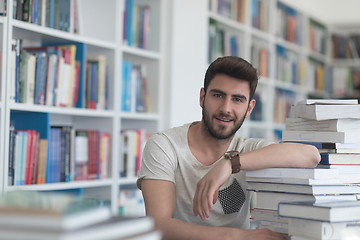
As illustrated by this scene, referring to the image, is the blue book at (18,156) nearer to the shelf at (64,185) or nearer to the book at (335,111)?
the shelf at (64,185)

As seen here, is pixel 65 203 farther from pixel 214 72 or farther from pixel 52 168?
pixel 52 168

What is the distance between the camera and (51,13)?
2.88 meters

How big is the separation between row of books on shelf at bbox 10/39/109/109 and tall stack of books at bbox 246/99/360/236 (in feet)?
4.90

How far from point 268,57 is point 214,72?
10.8 feet

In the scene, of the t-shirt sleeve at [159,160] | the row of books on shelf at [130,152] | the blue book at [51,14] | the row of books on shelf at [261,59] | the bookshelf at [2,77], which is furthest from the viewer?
the row of books on shelf at [261,59]

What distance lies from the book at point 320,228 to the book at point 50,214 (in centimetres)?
58

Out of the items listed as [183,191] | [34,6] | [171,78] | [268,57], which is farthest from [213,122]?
[268,57]

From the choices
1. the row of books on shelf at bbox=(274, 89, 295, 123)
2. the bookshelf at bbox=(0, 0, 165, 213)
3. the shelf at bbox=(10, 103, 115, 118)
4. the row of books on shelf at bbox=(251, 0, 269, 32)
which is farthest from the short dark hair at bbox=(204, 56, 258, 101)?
the row of books on shelf at bbox=(274, 89, 295, 123)

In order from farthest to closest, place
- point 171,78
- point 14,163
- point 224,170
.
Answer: point 171,78
point 14,163
point 224,170

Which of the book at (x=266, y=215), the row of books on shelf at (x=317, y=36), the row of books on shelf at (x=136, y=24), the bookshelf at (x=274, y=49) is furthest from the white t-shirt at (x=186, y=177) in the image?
the row of books on shelf at (x=317, y=36)

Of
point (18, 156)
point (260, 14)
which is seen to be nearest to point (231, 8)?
point (260, 14)

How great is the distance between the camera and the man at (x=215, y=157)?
5.16 feet

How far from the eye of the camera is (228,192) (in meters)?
1.76

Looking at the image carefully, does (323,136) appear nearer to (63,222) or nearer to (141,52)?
(63,222)
